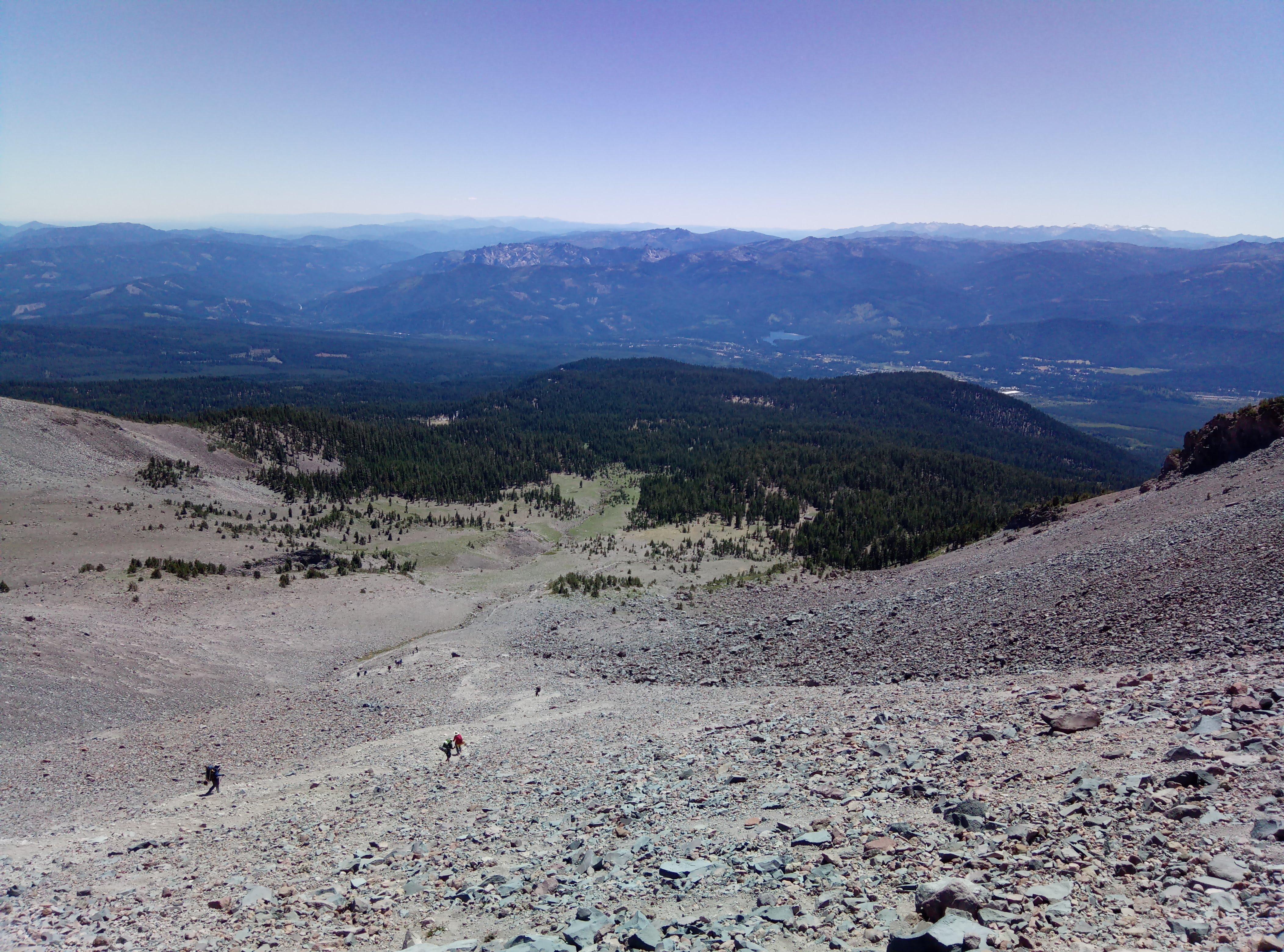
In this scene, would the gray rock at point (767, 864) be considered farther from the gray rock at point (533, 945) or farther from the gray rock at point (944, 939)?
the gray rock at point (533, 945)

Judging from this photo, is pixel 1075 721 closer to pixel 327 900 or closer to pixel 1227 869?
pixel 1227 869

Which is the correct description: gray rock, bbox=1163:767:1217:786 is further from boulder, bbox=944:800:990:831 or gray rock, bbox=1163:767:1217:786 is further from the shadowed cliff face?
the shadowed cliff face

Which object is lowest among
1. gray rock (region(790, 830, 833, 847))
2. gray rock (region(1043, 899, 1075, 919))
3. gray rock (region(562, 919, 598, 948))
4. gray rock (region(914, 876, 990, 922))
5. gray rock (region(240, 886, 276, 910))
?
gray rock (region(240, 886, 276, 910))

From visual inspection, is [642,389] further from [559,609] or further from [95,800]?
[95,800]

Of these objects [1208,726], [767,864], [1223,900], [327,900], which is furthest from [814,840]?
[327,900]

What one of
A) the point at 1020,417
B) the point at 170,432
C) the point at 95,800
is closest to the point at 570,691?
the point at 95,800

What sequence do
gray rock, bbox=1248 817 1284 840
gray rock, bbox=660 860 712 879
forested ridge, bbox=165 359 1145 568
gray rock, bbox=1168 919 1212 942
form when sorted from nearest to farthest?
gray rock, bbox=1168 919 1212 942 < gray rock, bbox=1248 817 1284 840 < gray rock, bbox=660 860 712 879 < forested ridge, bbox=165 359 1145 568

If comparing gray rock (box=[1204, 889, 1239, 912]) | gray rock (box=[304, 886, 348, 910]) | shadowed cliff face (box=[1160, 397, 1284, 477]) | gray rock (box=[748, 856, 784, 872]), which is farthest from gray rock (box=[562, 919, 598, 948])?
shadowed cliff face (box=[1160, 397, 1284, 477])
